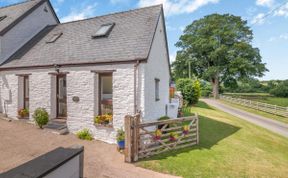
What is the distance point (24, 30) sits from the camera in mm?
15227

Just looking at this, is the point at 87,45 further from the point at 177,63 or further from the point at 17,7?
the point at 177,63

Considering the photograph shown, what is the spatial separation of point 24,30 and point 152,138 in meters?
13.5

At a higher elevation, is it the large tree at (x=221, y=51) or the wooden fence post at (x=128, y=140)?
the large tree at (x=221, y=51)

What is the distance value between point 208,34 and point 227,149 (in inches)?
1402

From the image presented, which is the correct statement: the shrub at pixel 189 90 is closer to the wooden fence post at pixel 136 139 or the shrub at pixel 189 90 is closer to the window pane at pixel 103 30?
the window pane at pixel 103 30

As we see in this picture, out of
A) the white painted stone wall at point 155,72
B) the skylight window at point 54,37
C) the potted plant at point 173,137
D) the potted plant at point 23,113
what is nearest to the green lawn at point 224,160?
the potted plant at point 173,137

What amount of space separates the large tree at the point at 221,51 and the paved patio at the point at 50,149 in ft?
112

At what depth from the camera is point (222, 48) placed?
3731 cm

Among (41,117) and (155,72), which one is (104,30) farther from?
(41,117)

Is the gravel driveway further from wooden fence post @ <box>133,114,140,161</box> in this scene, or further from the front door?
the front door

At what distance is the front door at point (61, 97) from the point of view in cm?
1169

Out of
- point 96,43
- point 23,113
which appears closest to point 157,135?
point 96,43

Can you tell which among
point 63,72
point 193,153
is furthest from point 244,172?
point 63,72

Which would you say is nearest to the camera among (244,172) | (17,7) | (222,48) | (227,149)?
(244,172)
